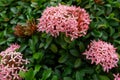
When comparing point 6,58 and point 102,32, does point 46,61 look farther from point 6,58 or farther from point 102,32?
point 102,32

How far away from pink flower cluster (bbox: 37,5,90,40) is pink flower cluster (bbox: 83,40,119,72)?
5.5 inches

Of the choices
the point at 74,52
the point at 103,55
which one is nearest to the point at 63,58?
the point at 74,52

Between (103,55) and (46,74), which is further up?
(103,55)

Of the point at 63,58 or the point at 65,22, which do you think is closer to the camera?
the point at 65,22

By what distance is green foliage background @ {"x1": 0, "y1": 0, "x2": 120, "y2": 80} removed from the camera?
7.94 ft

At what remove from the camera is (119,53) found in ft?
8.58

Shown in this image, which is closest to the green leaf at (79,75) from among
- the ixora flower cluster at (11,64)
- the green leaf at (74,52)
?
the green leaf at (74,52)

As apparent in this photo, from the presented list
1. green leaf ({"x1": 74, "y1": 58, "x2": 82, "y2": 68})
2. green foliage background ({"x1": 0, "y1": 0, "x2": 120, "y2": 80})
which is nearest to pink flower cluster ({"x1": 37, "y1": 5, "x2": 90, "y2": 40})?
green foliage background ({"x1": 0, "y1": 0, "x2": 120, "y2": 80})

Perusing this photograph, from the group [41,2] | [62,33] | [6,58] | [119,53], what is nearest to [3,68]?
[6,58]

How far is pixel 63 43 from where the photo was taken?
7.77 feet

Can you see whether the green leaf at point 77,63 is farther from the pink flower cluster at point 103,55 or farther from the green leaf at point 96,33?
the green leaf at point 96,33

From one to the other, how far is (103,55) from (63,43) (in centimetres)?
31

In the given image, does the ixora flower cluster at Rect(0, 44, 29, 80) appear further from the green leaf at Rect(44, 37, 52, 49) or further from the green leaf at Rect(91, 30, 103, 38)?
the green leaf at Rect(91, 30, 103, 38)

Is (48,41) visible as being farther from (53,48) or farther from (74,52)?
(74,52)
